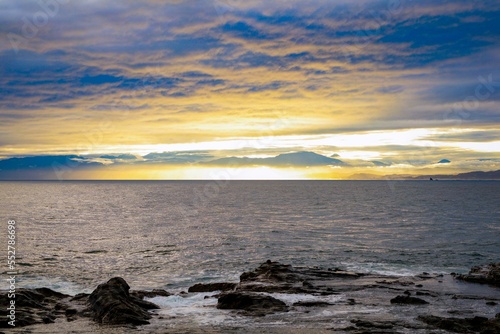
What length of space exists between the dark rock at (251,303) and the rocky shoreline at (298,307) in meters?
0.06

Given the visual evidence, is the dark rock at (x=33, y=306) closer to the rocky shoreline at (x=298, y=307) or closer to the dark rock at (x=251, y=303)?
the rocky shoreline at (x=298, y=307)

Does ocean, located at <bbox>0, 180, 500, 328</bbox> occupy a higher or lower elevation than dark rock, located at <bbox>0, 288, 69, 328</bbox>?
lower

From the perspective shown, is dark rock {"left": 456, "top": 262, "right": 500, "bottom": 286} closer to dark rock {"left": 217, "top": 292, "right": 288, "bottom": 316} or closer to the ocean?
the ocean

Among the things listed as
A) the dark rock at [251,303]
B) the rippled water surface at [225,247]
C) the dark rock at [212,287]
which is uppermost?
the dark rock at [251,303]

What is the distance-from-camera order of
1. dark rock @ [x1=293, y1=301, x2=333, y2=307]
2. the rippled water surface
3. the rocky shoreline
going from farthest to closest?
the rippled water surface
dark rock @ [x1=293, y1=301, x2=333, y2=307]
the rocky shoreline

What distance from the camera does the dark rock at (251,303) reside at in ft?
86.1

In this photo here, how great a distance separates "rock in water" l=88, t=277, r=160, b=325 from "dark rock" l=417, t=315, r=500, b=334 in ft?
50.1

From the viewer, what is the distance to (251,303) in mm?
27203

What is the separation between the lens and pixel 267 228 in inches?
3196

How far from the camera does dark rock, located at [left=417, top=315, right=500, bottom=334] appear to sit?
841 inches

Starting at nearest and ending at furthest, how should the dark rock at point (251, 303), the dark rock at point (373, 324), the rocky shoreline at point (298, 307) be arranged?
the dark rock at point (373, 324) < the rocky shoreline at point (298, 307) < the dark rock at point (251, 303)

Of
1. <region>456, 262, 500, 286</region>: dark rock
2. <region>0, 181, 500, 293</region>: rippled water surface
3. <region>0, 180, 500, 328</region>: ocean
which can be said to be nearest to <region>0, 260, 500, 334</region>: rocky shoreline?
<region>456, 262, 500, 286</region>: dark rock

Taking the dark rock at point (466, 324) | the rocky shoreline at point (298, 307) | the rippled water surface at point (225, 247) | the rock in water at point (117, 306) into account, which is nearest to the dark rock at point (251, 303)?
the rocky shoreline at point (298, 307)

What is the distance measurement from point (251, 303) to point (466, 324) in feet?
39.0
